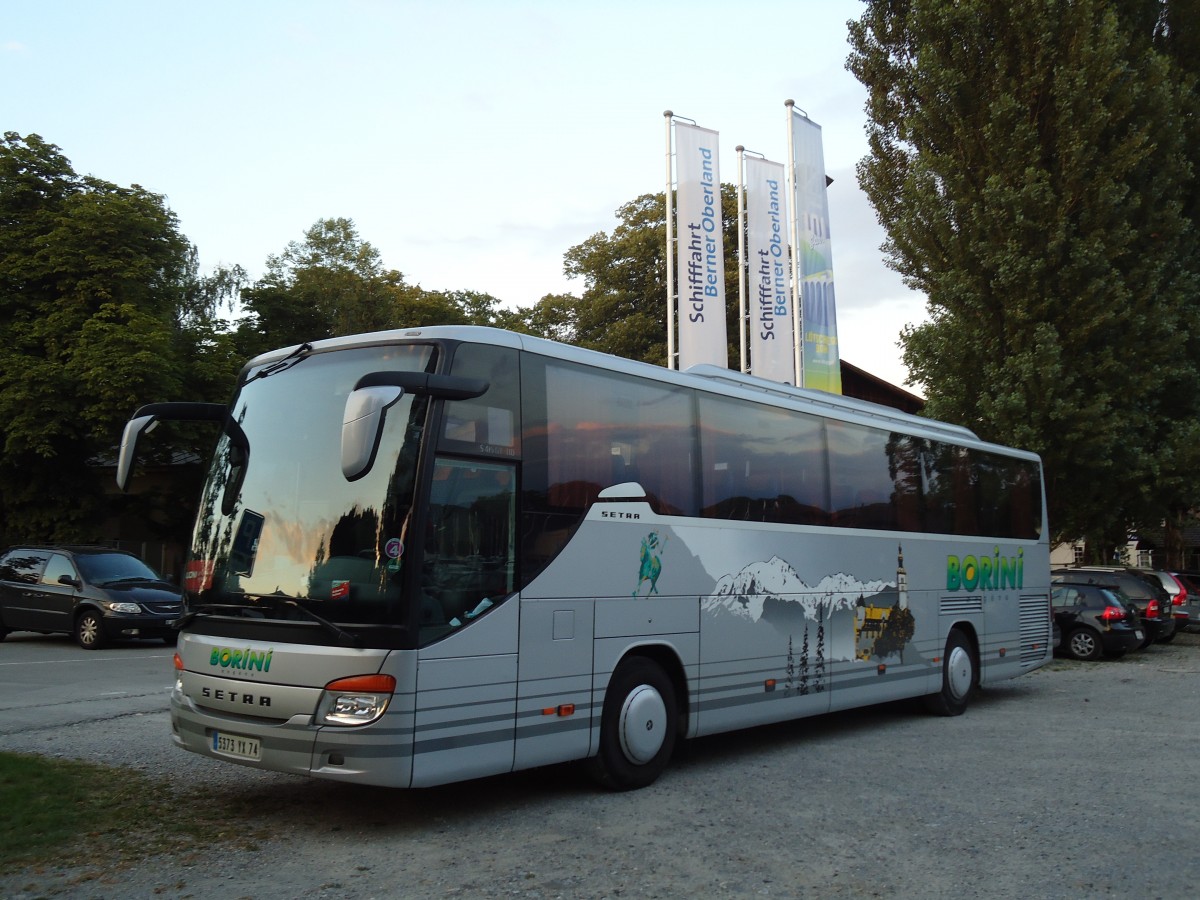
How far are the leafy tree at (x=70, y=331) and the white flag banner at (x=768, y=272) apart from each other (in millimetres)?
15729

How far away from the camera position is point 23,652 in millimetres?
19250

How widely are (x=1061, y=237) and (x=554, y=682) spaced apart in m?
19.1

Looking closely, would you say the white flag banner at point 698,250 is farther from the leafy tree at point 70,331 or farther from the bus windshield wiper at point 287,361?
the bus windshield wiper at point 287,361

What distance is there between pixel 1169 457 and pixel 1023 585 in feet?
36.8

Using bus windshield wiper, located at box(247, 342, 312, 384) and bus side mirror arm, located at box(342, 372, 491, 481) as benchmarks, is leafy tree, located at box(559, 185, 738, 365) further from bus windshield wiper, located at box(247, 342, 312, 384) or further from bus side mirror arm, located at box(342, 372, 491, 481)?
bus side mirror arm, located at box(342, 372, 491, 481)

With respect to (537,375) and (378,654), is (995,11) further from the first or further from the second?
(378,654)

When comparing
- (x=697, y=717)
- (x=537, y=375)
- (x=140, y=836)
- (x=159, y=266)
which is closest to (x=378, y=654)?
(x=140, y=836)

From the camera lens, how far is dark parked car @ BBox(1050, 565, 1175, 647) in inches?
908

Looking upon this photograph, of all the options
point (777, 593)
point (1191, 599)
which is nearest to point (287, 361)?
point (777, 593)

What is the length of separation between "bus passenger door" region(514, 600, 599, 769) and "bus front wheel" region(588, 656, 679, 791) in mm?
325

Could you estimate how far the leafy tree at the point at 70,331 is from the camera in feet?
94.9

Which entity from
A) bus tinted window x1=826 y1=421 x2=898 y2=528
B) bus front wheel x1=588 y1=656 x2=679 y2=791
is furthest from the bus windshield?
bus tinted window x1=826 y1=421 x2=898 y2=528

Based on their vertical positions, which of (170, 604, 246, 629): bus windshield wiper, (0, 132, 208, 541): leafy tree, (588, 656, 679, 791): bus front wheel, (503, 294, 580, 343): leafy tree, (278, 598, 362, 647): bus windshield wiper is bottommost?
(588, 656, 679, 791): bus front wheel

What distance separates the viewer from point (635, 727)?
27.3ft
